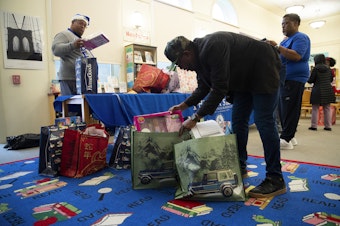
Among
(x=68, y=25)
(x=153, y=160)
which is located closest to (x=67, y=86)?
(x=153, y=160)

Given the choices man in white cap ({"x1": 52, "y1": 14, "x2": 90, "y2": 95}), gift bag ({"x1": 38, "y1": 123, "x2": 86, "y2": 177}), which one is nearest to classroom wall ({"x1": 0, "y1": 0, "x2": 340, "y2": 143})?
man in white cap ({"x1": 52, "y1": 14, "x2": 90, "y2": 95})

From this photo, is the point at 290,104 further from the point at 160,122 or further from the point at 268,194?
the point at 160,122

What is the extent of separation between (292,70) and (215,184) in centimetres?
169

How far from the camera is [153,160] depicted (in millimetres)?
1379

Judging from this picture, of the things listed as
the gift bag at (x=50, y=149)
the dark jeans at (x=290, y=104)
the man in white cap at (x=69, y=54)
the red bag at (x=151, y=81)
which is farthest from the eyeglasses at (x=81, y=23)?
the dark jeans at (x=290, y=104)

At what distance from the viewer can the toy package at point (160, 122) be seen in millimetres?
1463

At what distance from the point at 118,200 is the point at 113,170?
0.56m

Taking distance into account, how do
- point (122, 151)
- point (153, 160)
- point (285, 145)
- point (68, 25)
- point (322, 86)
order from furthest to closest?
point (322, 86)
point (68, 25)
point (285, 145)
point (122, 151)
point (153, 160)

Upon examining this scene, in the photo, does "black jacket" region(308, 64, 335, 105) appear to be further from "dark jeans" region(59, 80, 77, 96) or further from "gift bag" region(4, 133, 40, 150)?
"gift bag" region(4, 133, 40, 150)

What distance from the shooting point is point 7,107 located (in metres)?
3.12

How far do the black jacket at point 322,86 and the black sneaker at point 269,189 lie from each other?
10.3 ft

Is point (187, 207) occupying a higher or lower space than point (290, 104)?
lower

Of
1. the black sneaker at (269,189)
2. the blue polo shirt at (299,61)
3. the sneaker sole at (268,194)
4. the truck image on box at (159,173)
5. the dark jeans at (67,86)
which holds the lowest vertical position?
the sneaker sole at (268,194)

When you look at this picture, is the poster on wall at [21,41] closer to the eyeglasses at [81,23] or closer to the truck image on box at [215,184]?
the eyeglasses at [81,23]
